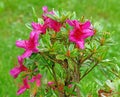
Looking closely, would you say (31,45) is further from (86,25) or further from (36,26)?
(86,25)

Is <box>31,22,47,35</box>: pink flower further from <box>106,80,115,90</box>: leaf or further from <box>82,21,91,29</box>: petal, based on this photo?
<box>106,80,115,90</box>: leaf

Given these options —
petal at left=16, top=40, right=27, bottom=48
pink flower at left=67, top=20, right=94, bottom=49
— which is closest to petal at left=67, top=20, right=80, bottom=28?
pink flower at left=67, top=20, right=94, bottom=49

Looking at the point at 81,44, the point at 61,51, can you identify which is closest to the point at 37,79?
the point at 61,51

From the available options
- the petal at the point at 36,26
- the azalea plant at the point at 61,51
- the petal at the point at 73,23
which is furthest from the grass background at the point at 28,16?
the petal at the point at 73,23

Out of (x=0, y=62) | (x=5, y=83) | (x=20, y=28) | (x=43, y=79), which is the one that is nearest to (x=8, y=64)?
(x=0, y=62)

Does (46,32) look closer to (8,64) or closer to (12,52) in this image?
(8,64)

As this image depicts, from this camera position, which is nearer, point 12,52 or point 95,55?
point 95,55

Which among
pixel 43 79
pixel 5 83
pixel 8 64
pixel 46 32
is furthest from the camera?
pixel 8 64
